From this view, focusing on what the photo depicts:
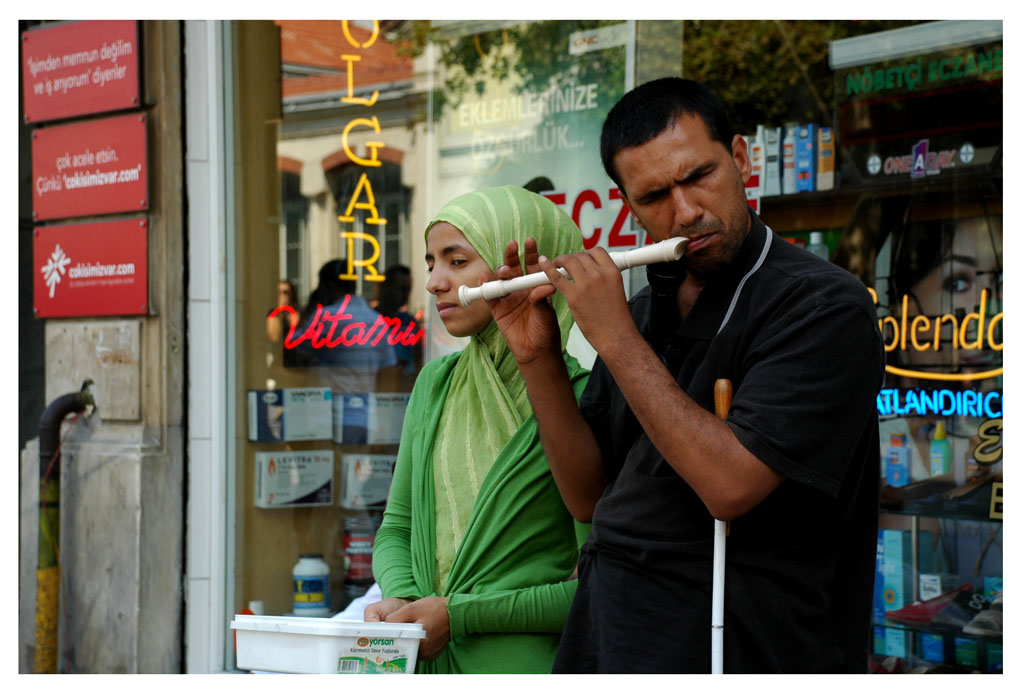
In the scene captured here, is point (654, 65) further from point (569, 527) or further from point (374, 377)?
point (569, 527)

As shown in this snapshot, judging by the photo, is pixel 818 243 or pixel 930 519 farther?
pixel 818 243

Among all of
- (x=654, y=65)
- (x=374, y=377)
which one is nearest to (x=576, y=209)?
(x=654, y=65)

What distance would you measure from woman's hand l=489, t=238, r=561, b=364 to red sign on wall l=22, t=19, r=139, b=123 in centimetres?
309

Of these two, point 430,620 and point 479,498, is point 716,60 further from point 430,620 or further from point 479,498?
point 430,620

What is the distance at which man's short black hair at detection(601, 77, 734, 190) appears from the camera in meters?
1.70

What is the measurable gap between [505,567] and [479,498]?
0.14 meters

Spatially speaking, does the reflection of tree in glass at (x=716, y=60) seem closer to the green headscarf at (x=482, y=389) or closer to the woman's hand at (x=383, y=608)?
the green headscarf at (x=482, y=389)

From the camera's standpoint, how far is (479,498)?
2.14m

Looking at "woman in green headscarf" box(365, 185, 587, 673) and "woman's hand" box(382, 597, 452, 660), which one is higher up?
"woman in green headscarf" box(365, 185, 587, 673)

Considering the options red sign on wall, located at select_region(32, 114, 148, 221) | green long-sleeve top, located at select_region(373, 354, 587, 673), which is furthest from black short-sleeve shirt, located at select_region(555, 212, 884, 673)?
red sign on wall, located at select_region(32, 114, 148, 221)

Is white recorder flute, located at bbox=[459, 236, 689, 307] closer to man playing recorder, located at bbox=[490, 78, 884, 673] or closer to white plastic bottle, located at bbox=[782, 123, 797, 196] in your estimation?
man playing recorder, located at bbox=[490, 78, 884, 673]

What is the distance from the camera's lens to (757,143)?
4.42 metres

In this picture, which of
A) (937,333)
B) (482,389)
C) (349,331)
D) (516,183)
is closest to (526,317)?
(482,389)

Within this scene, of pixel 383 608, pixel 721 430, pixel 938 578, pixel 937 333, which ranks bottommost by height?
pixel 938 578
